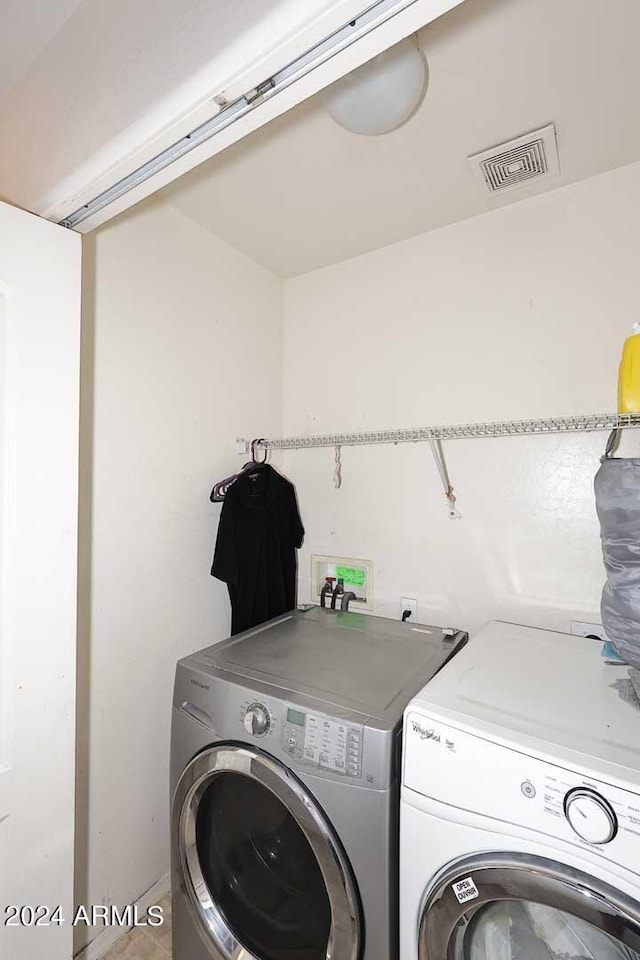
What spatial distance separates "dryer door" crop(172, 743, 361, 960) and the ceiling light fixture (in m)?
1.68

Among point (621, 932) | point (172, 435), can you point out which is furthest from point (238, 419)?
point (621, 932)

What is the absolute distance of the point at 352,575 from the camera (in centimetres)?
200

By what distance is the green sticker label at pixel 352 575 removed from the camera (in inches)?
77.7

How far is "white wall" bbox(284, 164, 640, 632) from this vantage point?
153 centimetres

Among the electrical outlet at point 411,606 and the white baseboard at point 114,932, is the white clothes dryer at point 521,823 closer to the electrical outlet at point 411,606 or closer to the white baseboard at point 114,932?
the electrical outlet at point 411,606

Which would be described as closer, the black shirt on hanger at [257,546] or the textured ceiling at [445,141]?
the textured ceiling at [445,141]

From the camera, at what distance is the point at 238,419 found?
2.04 meters

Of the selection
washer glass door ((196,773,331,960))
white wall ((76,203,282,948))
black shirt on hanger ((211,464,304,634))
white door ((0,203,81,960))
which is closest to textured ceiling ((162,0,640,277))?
white wall ((76,203,282,948))

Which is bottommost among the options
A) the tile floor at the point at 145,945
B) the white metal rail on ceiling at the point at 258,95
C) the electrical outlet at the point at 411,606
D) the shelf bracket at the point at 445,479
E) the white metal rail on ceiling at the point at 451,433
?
the tile floor at the point at 145,945

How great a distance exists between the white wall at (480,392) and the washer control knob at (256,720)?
2.69 ft

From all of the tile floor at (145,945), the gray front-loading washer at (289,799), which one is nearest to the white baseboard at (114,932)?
the tile floor at (145,945)

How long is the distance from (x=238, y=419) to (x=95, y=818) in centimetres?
153

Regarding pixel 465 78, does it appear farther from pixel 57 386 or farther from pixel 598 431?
pixel 57 386

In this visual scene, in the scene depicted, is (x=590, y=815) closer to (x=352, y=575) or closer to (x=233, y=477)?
(x=352, y=575)
